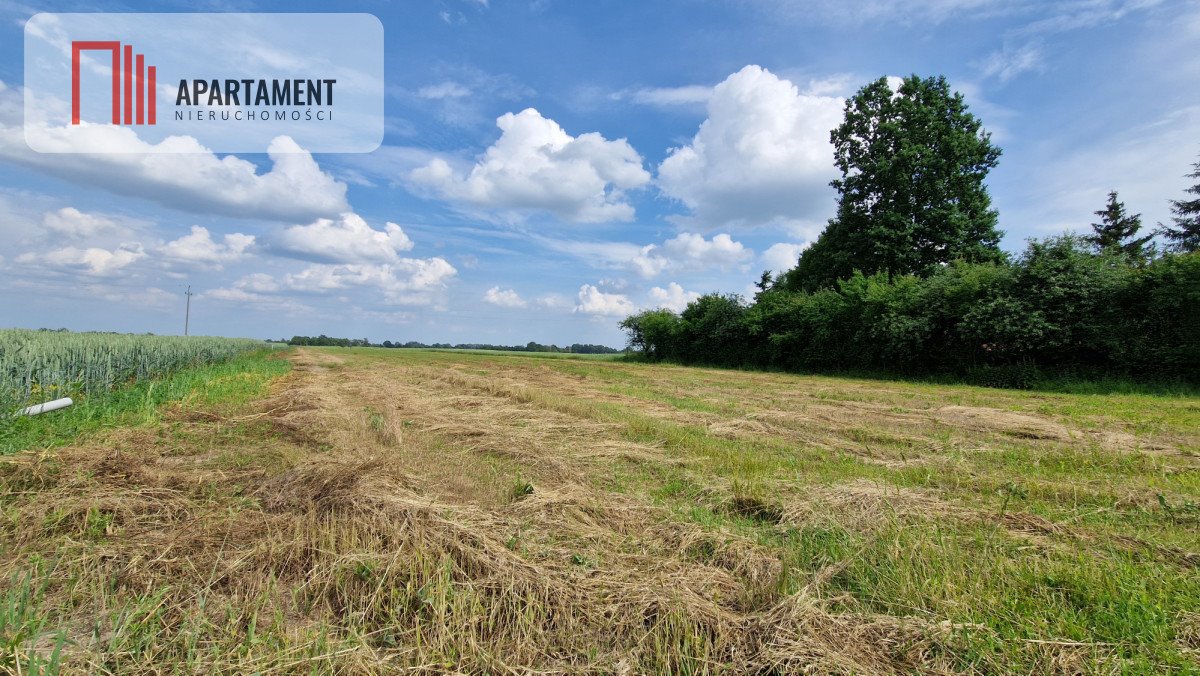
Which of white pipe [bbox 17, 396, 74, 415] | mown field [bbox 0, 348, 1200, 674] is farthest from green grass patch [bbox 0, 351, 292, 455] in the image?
mown field [bbox 0, 348, 1200, 674]

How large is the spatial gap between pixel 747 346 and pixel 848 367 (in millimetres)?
8098

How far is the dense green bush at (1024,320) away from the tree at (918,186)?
15.3ft

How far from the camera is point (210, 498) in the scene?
4.16 metres

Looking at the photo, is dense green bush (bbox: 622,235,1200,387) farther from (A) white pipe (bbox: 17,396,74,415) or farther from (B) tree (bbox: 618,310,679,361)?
(A) white pipe (bbox: 17,396,74,415)

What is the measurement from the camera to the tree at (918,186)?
86.9ft

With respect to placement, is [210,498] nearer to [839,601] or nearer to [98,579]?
[98,579]

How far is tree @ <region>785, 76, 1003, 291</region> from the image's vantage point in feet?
86.9

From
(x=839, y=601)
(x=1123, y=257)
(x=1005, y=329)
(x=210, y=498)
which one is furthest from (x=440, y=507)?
(x=1123, y=257)

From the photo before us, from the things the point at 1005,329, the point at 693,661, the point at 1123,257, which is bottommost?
the point at 693,661

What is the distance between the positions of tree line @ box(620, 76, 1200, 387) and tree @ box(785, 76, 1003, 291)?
75 millimetres

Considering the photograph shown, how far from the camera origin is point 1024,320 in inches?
667

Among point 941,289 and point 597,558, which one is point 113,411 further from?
point 941,289

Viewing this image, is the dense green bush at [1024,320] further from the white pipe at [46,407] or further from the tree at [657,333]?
the white pipe at [46,407]

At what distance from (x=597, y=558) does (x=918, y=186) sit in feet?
102
